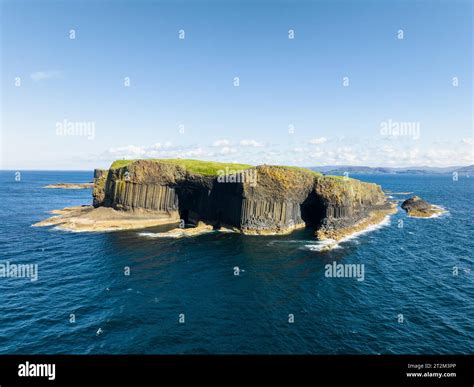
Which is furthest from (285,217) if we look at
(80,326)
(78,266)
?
(80,326)

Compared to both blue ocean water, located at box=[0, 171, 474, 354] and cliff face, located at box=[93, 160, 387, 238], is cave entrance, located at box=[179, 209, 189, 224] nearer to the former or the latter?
cliff face, located at box=[93, 160, 387, 238]

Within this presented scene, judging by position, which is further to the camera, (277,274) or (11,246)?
(11,246)

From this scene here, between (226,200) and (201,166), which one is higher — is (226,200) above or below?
below

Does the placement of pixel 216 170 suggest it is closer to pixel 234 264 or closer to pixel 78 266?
pixel 234 264

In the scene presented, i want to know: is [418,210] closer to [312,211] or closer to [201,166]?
[312,211]

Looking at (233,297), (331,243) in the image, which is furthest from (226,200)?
(233,297)

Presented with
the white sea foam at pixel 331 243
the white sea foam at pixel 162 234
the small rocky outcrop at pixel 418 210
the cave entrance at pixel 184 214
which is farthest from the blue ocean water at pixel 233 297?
the small rocky outcrop at pixel 418 210
